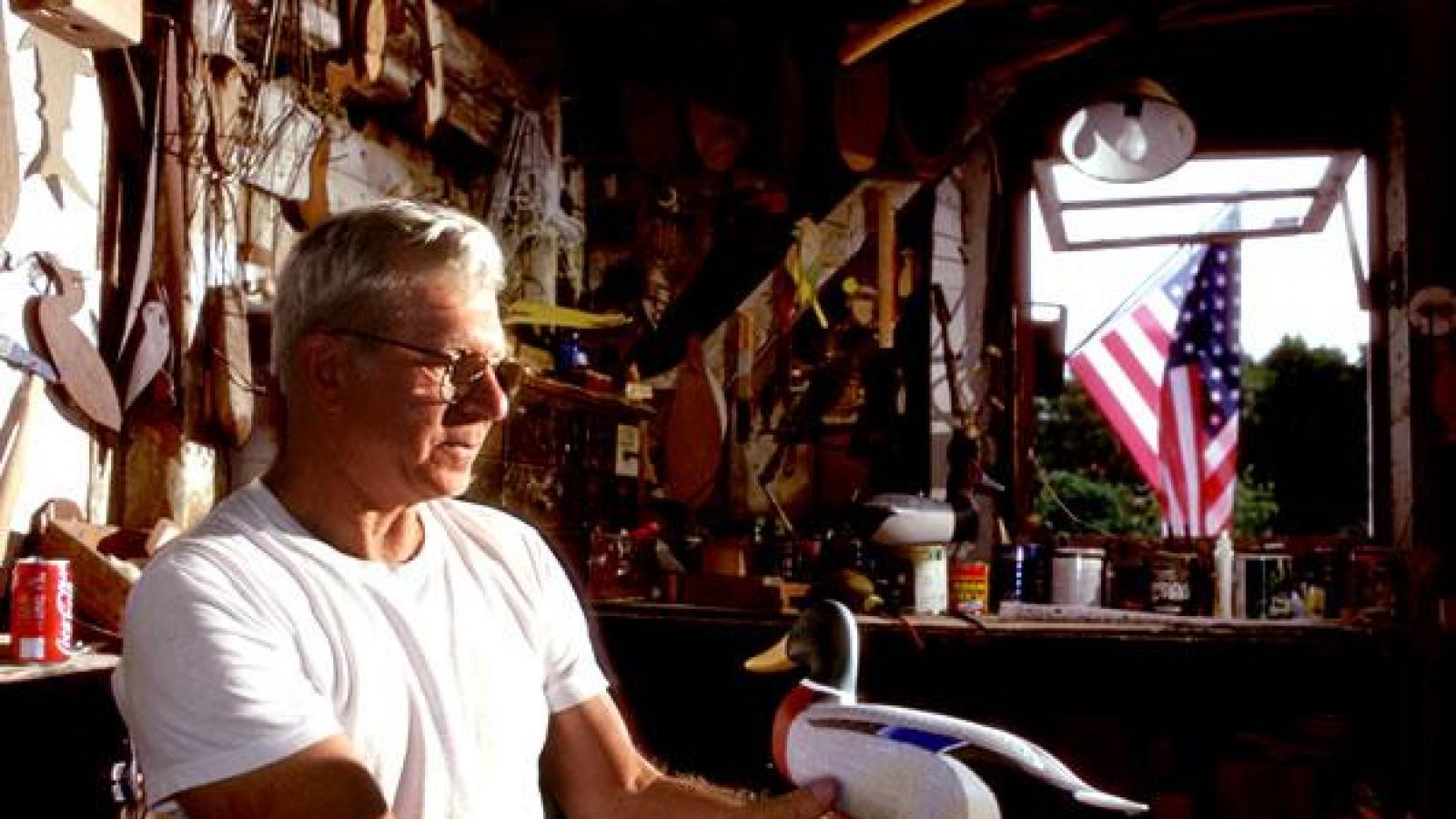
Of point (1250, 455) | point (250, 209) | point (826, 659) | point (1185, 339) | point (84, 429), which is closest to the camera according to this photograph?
point (826, 659)

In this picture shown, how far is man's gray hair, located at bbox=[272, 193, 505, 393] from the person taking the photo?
1.90 metres

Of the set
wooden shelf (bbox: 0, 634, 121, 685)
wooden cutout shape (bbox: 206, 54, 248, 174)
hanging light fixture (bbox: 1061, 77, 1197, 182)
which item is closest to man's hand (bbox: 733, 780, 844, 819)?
wooden shelf (bbox: 0, 634, 121, 685)

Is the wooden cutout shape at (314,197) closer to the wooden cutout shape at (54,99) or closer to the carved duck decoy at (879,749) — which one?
the wooden cutout shape at (54,99)

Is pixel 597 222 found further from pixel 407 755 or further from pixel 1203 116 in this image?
pixel 407 755

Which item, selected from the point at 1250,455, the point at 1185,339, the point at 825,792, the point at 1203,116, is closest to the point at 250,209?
the point at 825,792

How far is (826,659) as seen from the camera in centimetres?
194

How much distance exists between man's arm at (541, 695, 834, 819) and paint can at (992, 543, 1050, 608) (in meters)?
3.15

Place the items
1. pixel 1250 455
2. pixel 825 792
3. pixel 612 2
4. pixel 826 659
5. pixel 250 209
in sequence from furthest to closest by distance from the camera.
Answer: pixel 1250 455
pixel 612 2
pixel 250 209
pixel 826 659
pixel 825 792

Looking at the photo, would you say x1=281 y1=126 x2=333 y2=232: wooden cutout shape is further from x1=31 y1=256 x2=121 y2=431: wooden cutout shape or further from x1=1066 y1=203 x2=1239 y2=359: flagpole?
x1=1066 y1=203 x2=1239 y2=359: flagpole

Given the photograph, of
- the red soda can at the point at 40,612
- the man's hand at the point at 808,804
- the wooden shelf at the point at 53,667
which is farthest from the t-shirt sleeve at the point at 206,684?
the red soda can at the point at 40,612

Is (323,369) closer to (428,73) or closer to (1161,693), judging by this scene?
(428,73)

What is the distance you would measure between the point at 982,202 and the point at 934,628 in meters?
2.26

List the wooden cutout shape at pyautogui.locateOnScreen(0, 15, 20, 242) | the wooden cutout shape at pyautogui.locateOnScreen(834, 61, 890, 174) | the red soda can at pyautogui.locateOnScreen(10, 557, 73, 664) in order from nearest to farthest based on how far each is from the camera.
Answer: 1. the red soda can at pyautogui.locateOnScreen(10, 557, 73, 664)
2. the wooden cutout shape at pyautogui.locateOnScreen(0, 15, 20, 242)
3. the wooden cutout shape at pyautogui.locateOnScreen(834, 61, 890, 174)

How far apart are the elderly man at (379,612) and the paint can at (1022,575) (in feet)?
10.3
